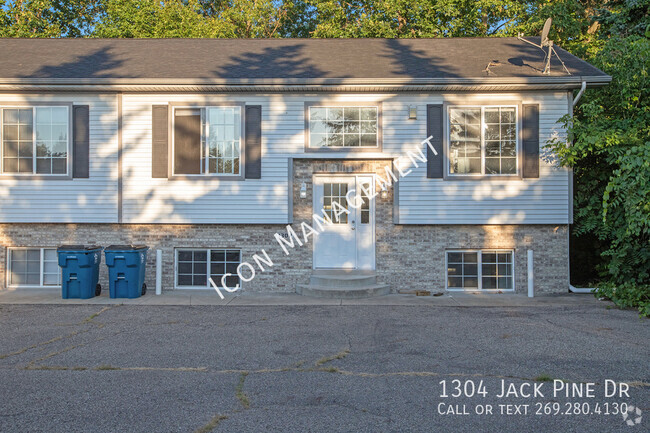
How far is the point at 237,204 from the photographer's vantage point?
11.2m

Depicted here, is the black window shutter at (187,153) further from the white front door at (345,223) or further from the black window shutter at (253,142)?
the white front door at (345,223)

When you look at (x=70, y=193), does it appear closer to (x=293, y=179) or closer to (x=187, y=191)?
(x=187, y=191)

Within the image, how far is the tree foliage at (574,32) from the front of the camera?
968cm

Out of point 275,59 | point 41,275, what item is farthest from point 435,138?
point 41,275

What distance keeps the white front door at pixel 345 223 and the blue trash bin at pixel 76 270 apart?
4473 mm

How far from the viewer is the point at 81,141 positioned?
37.0ft

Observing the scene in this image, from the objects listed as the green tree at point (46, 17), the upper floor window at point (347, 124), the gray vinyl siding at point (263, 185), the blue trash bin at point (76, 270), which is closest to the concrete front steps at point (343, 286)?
the gray vinyl siding at point (263, 185)

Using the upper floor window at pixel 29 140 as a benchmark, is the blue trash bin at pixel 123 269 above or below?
below

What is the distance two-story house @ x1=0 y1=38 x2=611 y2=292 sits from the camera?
11.1 meters

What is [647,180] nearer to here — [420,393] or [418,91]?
[418,91]

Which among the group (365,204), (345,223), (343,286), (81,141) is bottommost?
(343,286)

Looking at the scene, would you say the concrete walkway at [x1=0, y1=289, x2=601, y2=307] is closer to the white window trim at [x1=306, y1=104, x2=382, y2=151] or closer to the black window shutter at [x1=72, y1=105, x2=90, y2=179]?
the black window shutter at [x1=72, y1=105, x2=90, y2=179]

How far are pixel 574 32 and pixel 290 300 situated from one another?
1417cm

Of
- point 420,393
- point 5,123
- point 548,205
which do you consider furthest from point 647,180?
point 5,123
